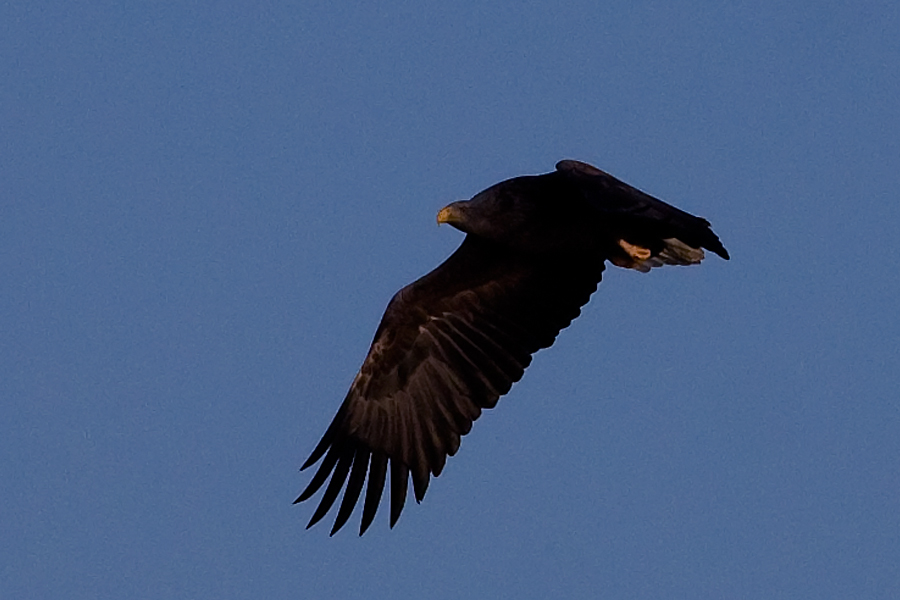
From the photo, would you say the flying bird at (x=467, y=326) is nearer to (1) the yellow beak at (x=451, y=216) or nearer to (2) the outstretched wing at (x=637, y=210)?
(1) the yellow beak at (x=451, y=216)

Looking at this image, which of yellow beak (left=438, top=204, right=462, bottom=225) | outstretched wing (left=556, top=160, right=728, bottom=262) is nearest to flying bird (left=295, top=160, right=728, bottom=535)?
yellow beak (left=438, top=204, right=462, bottom=225)

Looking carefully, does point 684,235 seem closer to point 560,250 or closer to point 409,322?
point 560,250

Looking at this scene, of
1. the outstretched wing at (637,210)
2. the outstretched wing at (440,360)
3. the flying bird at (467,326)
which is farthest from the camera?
the outstretched wing at (440,360)

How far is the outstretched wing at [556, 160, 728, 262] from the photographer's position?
11.3m

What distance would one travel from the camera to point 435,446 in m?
13.4

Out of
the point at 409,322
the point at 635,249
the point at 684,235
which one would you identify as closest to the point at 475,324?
the point at 409,322

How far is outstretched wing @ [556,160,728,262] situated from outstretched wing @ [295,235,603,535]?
1.13 m

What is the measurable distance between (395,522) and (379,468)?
449 millimetres

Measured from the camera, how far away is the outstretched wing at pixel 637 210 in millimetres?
11281

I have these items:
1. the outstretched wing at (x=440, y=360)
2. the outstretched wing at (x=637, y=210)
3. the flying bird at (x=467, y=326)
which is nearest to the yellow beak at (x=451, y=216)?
the flying bird at (x=467, y=326)

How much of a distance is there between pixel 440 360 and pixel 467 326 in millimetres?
299

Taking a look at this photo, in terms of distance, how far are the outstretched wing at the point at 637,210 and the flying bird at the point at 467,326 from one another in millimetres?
457

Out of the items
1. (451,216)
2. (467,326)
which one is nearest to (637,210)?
(451,216)

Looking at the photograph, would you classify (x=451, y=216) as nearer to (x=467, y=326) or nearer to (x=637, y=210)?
(x=467, y=326)
